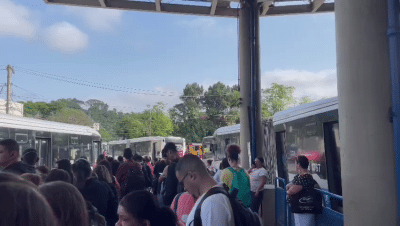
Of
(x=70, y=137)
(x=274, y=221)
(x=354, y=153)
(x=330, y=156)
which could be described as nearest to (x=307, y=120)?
(x=330, y=156)

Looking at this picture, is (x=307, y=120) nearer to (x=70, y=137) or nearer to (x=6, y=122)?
(x=6, y=122)

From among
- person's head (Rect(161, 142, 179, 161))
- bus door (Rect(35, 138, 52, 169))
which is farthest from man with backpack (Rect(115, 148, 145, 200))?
bus door (Rect(35, 138, 52, 169))

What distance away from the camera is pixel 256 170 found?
30.1 ft

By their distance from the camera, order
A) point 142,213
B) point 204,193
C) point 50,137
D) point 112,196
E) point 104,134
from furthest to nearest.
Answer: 1. point 104,134
2. point 50,137
3. point 112,196
4. point 204,193
5. point 142,213

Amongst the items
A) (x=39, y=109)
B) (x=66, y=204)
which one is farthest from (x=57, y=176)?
(x=39, y=109)

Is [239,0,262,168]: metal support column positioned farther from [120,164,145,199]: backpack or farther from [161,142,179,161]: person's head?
[161,142,179,161]: person's head

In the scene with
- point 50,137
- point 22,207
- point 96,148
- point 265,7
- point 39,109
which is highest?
point 39,109

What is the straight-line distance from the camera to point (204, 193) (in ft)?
10.3

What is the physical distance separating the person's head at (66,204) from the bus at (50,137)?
1269 centimetres

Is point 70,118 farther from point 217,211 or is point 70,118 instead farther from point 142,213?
point 142,213

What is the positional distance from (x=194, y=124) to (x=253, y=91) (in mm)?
61420

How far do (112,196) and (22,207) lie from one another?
432 centimetres

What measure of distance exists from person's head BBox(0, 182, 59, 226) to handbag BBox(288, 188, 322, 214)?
527 centimetres

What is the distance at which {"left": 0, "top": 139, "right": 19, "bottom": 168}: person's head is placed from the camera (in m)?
5.29
